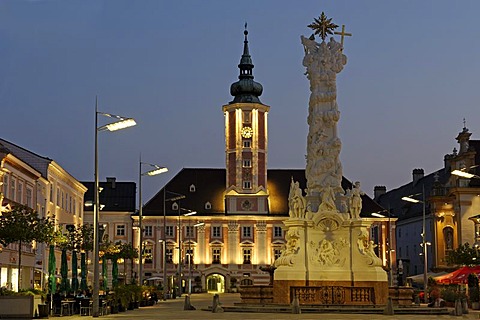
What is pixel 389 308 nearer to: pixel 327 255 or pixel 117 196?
pixel 327 255

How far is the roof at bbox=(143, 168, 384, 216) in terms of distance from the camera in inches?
4875

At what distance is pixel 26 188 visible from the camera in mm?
62938

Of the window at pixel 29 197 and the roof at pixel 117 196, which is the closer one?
the window at pixel 29 197

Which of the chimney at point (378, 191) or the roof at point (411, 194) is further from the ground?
the chimney at point (378, 191)


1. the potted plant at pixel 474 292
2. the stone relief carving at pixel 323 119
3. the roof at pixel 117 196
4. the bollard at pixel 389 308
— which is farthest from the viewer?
the roof at pixel 117 196

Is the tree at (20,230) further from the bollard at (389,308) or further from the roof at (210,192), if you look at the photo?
the roof at (210,192)

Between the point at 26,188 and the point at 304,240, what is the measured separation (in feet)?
83.1

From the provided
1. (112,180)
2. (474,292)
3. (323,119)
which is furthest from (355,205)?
(112,180)

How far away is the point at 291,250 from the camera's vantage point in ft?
150

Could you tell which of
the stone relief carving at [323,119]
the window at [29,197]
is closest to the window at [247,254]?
the window at [29,197]

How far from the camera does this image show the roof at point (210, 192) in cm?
12381

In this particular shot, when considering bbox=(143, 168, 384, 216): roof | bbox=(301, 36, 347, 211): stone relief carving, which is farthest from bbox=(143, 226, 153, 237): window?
bbox=(301, 36, 347, 211): stone relief carving

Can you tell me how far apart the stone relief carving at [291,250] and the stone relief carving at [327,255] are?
89cm

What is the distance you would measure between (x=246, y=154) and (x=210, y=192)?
8.02 m
